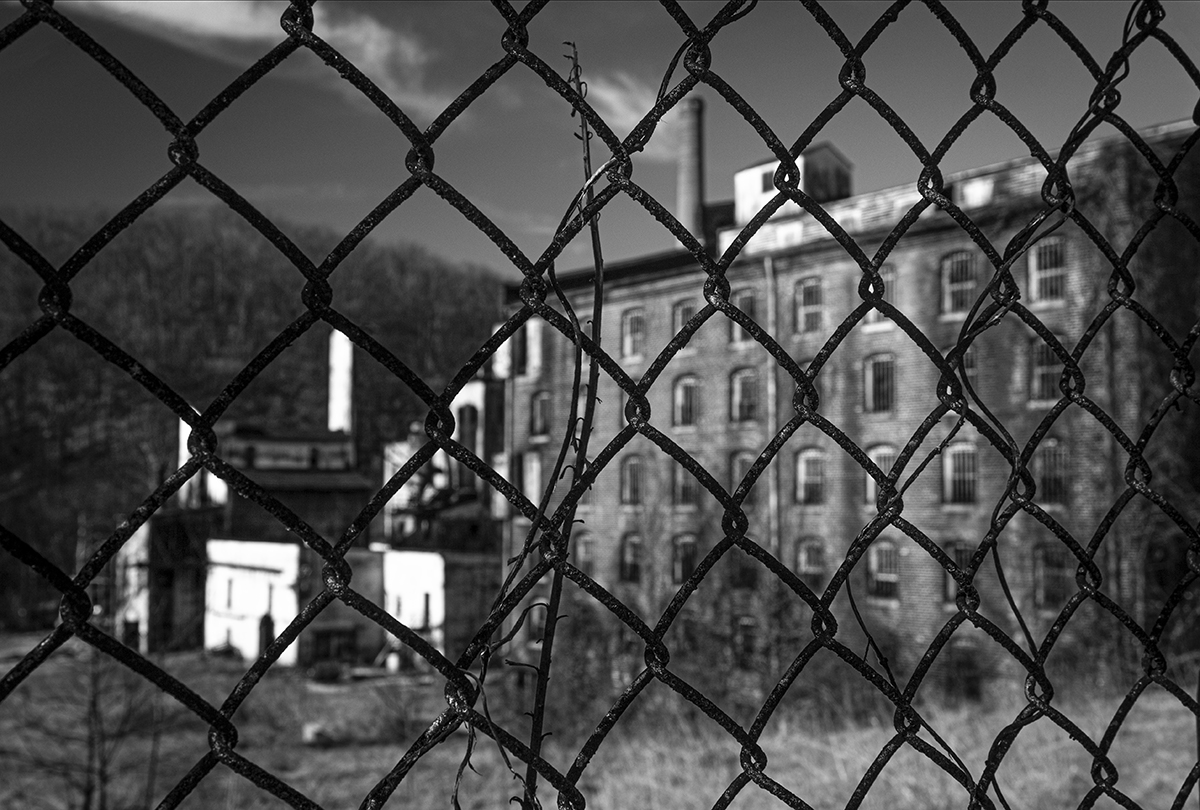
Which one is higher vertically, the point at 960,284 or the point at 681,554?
the point at 960,284

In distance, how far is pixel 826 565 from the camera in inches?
788

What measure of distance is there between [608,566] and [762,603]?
413 cm

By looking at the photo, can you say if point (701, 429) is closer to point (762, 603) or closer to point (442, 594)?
point (762, 603)

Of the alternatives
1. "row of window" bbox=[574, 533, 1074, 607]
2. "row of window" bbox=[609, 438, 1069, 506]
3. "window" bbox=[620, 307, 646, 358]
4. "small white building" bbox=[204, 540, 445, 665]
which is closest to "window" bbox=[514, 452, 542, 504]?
"row of window" bbox=[574, 533, 1074, 607]

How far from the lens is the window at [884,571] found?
61.5 feet

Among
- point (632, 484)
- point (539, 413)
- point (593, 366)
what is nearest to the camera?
point (593, 366)

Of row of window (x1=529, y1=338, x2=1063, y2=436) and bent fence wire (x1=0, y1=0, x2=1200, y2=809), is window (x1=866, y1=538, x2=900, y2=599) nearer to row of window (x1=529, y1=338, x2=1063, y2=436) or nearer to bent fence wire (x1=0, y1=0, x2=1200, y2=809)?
row of window (x1=529, y1=338, x2=1063, y2=436)

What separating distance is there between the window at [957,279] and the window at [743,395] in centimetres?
492

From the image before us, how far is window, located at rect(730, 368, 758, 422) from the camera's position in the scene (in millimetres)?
20797

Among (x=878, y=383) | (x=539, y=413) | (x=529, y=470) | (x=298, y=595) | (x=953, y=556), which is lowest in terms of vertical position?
(x=298, y=595)

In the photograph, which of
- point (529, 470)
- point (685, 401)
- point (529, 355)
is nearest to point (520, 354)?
point (529, 355)

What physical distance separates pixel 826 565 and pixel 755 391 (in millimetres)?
4304

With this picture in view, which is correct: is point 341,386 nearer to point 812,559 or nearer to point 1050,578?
point 812,559

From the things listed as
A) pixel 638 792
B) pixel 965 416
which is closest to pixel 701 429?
pixel 638 792
